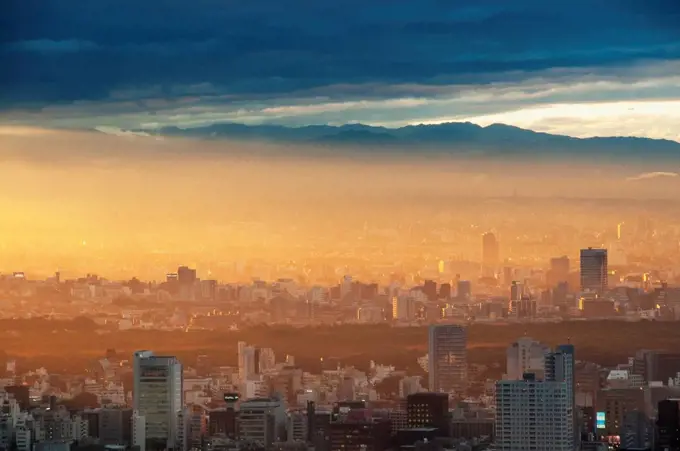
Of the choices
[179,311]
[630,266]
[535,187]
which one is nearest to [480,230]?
[535,187]

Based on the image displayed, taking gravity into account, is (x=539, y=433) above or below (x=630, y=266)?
below

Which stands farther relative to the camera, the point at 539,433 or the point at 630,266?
the point at 630,266

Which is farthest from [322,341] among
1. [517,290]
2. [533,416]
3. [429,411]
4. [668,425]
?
[668,425]

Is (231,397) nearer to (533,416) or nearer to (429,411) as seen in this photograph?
(429,411)

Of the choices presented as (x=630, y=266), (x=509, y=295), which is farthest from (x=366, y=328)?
(x=630, y=266)

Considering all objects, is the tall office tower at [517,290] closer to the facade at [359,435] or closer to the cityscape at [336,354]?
the cityscape at [336,354]

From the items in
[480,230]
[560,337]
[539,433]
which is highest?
[480,230]

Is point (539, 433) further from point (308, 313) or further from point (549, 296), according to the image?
point (308, 313)
